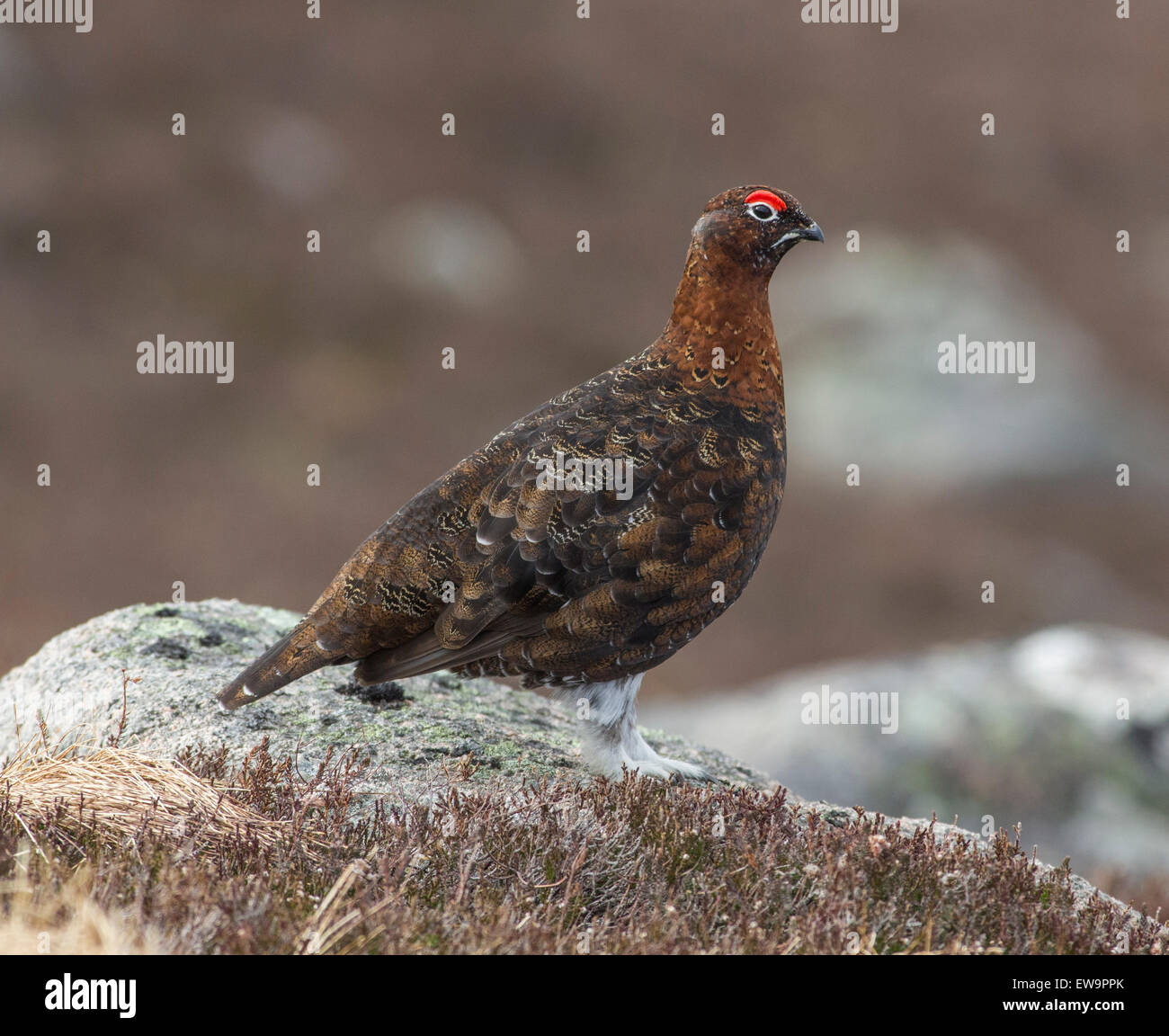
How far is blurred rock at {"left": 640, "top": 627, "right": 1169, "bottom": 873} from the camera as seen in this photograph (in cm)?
862

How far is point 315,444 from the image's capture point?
18469 millimetres

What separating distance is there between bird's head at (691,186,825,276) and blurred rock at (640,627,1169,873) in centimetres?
426

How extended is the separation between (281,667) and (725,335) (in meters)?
2.35

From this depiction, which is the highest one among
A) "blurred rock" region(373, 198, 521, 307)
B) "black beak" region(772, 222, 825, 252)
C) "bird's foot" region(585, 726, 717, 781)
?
"blurred rock" region(373, 198, 521, 307)

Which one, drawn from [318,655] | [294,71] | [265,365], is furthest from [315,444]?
[318,655]

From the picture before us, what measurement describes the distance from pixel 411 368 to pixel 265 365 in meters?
2.40

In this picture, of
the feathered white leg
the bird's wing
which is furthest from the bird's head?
the feathered white leg

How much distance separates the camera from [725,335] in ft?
16.5
